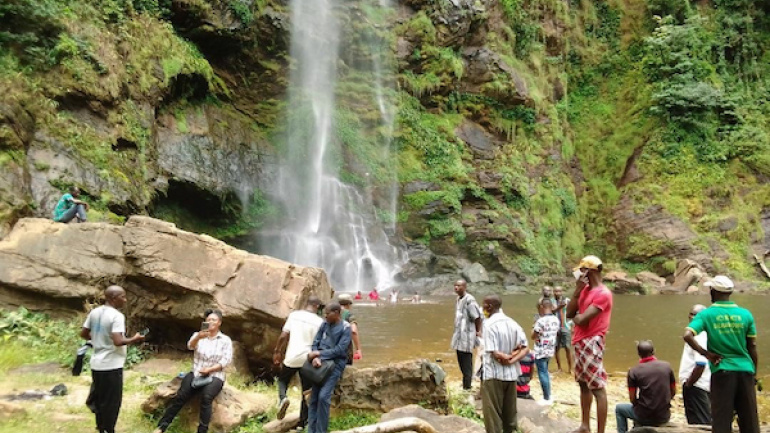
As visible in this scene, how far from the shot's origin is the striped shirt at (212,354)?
602cm

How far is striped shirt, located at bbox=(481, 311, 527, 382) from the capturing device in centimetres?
573

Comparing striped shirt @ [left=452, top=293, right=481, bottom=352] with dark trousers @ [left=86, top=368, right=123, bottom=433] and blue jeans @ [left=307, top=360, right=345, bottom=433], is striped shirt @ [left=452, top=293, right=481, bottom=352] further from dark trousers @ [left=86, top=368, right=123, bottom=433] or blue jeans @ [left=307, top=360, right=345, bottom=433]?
dark trousers @ [left=86, top=368, right=123, bottom=433]

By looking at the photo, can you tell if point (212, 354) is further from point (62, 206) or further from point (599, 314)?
point (62, 206)

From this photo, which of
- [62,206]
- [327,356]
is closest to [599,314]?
[327,356]

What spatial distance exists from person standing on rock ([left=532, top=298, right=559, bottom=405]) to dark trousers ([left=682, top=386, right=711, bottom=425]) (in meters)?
2.48

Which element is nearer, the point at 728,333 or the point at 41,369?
the point at 728,333

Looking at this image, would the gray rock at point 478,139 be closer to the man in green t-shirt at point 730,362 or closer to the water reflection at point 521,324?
the water reflection at point 521,324

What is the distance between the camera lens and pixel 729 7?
40.8 metres

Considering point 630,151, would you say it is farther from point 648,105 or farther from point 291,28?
point 291,28

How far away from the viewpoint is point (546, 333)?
8570mm

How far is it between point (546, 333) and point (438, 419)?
3.12 metres

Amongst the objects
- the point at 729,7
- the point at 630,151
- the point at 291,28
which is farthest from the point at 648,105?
the point at 291,28

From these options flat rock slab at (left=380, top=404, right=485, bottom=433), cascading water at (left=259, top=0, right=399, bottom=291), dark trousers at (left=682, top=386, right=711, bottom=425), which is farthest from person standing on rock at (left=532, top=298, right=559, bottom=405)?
cascading water at (left=259, top=0, right=399, bottom=291)

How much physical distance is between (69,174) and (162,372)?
7.07 metres
